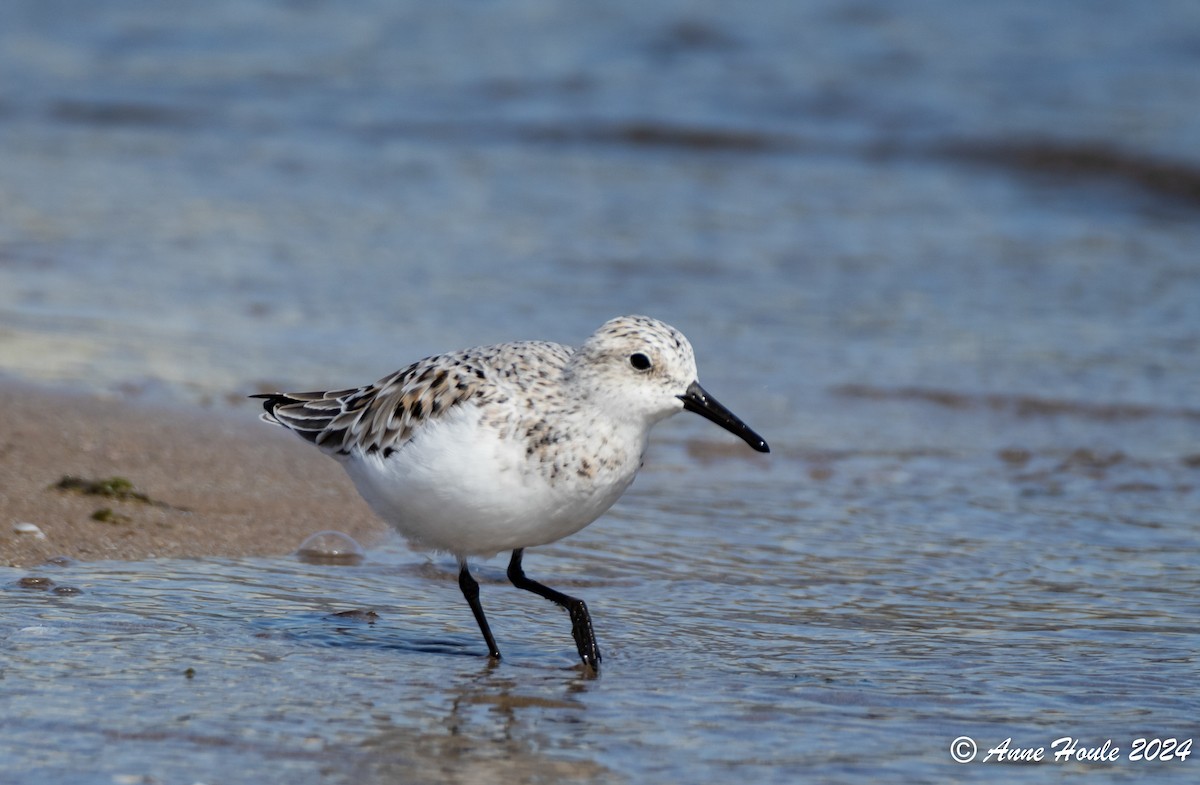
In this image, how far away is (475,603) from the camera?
5188 millimetres

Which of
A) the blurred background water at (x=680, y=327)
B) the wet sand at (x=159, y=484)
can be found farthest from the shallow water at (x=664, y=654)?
the wet sand at (x=159, y=484)

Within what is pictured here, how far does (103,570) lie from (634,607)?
1.82 metres

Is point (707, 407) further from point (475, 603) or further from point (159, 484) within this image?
point (159, 484)

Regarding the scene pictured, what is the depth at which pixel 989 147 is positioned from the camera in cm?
1499

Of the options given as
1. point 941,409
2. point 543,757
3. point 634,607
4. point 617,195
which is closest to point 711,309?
point 941,409

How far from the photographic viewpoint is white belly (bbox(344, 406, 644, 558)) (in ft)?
15.6

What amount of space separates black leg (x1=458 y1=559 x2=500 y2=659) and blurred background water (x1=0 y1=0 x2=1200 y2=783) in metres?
0.12

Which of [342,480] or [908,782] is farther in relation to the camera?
[342,480]

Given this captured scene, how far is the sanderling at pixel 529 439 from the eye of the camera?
4.77 metres

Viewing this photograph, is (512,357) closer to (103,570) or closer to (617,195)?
(103,570)

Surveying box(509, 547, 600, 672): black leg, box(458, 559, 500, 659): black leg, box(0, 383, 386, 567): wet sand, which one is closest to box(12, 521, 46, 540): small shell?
box(0, 383, 386, 567): wet sand

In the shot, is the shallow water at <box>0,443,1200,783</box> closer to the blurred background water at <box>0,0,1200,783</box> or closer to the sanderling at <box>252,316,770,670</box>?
the blurred background water at <box>0,0,1200,783</box>

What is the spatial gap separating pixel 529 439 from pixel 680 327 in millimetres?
5176

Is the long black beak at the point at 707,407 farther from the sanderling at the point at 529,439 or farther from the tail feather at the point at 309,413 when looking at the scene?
the tail feather at the point at 309,413
